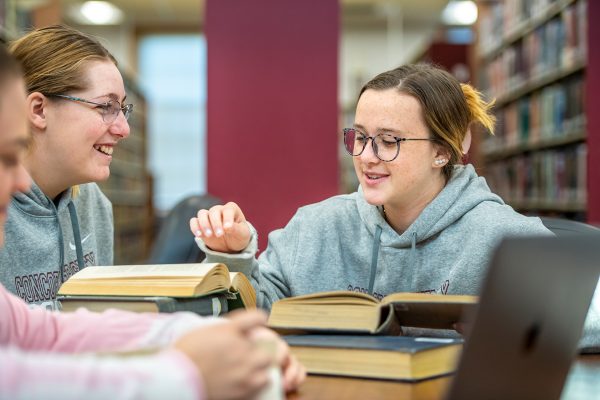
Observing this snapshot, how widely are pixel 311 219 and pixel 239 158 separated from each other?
2.20 meters

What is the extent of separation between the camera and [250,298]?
136cm

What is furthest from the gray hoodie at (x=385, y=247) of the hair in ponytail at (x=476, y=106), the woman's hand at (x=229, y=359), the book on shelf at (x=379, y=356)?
the woman's hand at (x=229, y=359)

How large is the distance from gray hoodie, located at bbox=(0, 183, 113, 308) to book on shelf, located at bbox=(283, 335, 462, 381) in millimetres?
649

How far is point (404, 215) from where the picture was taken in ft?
5.67

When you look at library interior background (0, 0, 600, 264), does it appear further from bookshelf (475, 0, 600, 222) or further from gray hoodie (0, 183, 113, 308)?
gray hoodie (0, 183, 113, 308)

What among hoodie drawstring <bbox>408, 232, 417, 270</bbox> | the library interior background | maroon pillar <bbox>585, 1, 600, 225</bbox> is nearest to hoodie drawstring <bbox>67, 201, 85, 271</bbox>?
hoodie drawstring <bbox>408, 232, 417, 270</bbox>

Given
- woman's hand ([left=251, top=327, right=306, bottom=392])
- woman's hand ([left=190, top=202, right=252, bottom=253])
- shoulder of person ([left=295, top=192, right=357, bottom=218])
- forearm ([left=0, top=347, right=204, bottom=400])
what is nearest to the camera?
forearm ([left=0, top=347, right=204, bottom=400])

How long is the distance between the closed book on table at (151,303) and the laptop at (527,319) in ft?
1.72

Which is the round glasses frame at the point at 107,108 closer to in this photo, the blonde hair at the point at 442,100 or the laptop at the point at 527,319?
the blonde hair at the point at 442,100

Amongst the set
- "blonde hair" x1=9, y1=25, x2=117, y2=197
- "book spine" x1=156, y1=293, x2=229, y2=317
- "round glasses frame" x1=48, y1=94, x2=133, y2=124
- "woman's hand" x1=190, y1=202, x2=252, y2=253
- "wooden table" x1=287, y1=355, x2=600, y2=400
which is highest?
"blonde hair" x1=9, y1=25, x2=117, y2=197

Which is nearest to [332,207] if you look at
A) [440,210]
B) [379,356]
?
[440,210]

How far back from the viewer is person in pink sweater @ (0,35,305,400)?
604 mm

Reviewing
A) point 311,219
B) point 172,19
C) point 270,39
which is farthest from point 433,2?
point 311,219

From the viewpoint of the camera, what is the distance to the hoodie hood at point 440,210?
1.62m
